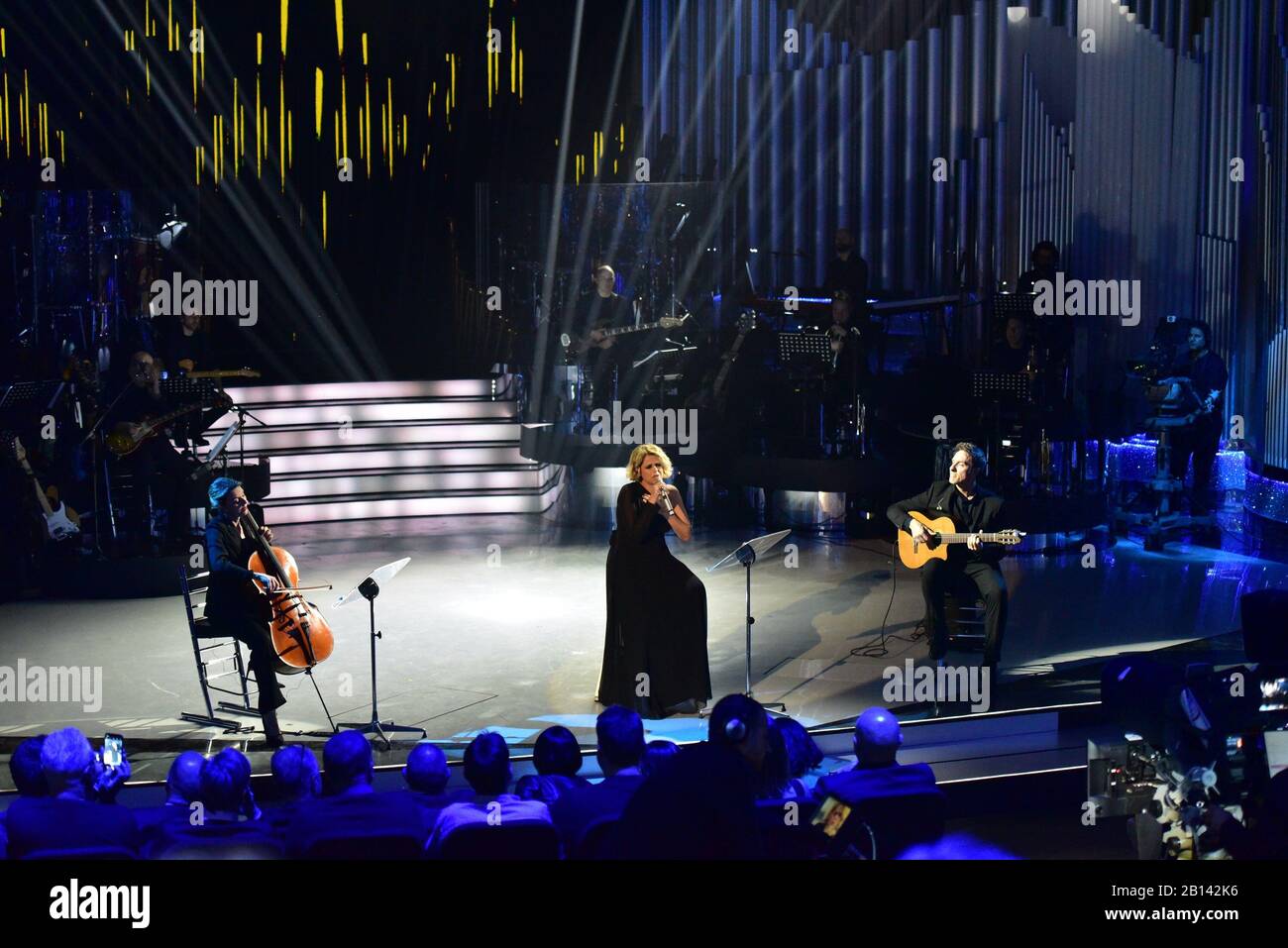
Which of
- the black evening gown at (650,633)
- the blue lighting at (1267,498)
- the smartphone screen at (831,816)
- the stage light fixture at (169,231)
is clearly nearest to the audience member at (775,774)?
the smartphone screen at (831,816)

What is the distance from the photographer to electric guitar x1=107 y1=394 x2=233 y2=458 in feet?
27.9

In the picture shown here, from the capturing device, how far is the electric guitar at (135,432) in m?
8.51

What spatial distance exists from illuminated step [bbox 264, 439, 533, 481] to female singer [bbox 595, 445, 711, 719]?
17.6ft

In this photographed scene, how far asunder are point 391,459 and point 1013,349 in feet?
15.6

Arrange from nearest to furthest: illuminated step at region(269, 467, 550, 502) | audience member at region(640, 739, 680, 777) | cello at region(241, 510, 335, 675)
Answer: audience member at region(640, 739, 680, 777) → cello at region(241, 510, 335, 675) → illuminated step at region(269, 467, 550, 502)

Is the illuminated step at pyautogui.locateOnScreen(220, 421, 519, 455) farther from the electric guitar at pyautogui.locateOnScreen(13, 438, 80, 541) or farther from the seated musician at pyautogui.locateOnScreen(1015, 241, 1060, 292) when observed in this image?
the seated musician at pyautogui.locateOnScreen(1015, 241, 1060, 292)

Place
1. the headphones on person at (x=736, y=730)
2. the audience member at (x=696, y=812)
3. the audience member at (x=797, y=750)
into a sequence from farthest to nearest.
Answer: the audience member at (x=797, y=750) < the headphones on person at (x=736, y=730) < the audience member at (x=696, y=812)

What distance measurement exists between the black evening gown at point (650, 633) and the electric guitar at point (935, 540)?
3.65 ft

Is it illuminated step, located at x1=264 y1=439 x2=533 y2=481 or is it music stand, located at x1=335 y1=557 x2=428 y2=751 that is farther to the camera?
illuminated step, located at x1=264 y1=439 x2=533 y2=481

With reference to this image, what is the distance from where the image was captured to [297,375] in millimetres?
12938

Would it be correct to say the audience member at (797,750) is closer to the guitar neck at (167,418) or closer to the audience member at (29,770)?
the audience member at (29,770)

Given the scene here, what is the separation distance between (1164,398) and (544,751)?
6.88 meters

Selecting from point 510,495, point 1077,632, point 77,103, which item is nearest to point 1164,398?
point 1077,632
